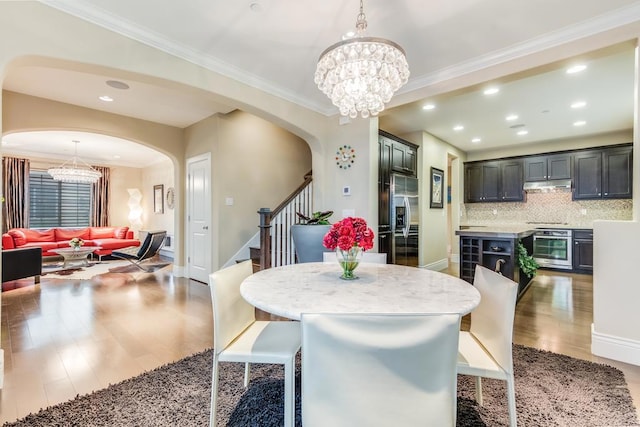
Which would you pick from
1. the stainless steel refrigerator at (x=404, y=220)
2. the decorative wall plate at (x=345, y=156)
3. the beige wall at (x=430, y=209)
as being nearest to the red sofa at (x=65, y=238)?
the decorative wall plate at (x=345, y=156)

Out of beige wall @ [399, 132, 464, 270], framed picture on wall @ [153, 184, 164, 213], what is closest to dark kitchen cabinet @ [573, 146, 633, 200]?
beige wall @ [399, 132, 464, 270]

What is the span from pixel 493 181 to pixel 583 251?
2139 mm

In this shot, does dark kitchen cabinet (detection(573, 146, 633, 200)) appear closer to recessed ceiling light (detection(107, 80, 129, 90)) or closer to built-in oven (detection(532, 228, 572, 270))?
built-in oven (detection(532, 228, 572, 270))

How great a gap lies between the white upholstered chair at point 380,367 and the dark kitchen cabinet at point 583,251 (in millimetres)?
6357

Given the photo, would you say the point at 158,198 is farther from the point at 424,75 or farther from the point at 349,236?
the point at 349,236

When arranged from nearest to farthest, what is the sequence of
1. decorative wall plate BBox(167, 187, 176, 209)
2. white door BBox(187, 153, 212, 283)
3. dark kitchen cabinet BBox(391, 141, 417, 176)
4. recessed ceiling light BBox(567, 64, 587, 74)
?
recessed ceiling light BBox(567, 64, 587, 74) < dark kitchen cabinet BBox(391, 141, 417, 176) < white door BBox(187, 153, 212, 283) < decorative wall plate BBox(167, 187, 176, 209)

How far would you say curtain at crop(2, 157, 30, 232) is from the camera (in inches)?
272

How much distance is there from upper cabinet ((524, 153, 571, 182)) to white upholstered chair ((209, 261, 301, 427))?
6578 mm

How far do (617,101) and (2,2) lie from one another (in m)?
6.48

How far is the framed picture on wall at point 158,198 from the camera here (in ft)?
27.4

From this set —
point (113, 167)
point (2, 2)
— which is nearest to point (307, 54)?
point (2, 2)

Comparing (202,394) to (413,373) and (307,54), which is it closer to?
(413,373)

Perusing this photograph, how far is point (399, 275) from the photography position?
6.07 feet

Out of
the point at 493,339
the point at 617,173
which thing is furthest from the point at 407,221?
the point at 617,173
